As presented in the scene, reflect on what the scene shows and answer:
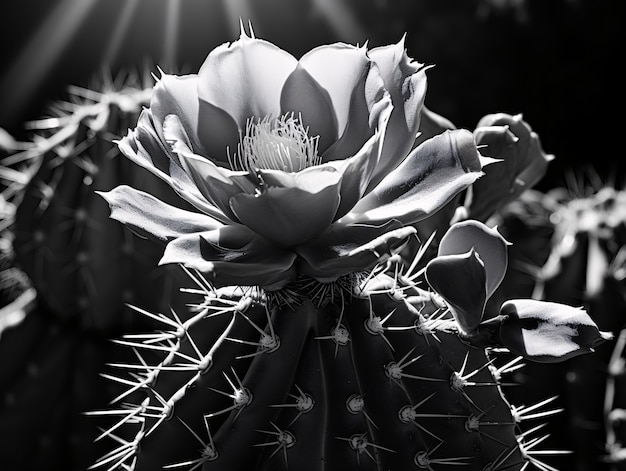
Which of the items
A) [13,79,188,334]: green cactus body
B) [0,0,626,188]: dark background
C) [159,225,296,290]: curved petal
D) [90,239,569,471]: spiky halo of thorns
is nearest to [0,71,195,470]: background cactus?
[13,79,188,334]: green cactus body

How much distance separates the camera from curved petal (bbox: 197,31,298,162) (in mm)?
719

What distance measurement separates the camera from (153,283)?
1310 mm

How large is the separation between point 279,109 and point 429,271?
0.22 meters

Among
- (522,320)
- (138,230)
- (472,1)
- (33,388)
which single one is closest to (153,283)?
(33,388)

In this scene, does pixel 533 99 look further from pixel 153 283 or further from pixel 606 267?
pixel 153 283

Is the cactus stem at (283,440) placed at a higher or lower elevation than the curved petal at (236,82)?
lower

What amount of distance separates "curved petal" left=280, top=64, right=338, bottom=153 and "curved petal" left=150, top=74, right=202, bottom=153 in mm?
80

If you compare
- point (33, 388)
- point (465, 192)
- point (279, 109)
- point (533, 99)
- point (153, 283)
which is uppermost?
point (279, 109)

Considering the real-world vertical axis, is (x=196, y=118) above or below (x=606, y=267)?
above

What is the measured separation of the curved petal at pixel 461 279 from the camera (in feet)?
2.10

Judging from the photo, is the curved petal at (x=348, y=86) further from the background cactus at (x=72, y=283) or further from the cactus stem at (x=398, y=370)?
the background cactus at (x=72, y=283)

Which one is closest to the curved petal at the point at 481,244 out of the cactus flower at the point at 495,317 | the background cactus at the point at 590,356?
the cactus flower at the point at 495,317

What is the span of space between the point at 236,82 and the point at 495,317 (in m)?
0.31

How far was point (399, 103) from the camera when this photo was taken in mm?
717
